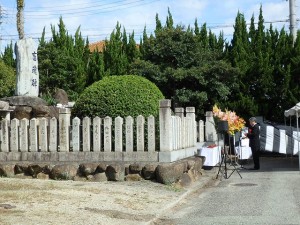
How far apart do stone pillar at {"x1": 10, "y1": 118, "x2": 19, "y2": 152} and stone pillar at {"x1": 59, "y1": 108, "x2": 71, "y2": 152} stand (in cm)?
133

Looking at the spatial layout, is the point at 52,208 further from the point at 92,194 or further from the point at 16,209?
the point at 92,194

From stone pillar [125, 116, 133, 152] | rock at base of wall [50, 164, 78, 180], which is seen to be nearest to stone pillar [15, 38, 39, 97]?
rock at base of wall [50, 164, 78, 180]

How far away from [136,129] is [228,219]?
4096mm

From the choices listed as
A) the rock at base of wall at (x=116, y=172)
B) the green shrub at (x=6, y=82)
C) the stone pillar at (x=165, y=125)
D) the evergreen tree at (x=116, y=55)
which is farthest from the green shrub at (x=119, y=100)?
the green shrub at (x=6, y=82)

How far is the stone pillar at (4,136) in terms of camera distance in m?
13.0

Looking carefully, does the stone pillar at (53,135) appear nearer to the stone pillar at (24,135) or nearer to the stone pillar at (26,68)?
the stone pillar at (24,135)

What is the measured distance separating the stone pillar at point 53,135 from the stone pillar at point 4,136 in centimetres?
135

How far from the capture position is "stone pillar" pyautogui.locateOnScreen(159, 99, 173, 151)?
11703mm

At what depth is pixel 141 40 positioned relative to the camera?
92.0 ft

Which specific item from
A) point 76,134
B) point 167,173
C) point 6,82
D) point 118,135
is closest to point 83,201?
point 167,173

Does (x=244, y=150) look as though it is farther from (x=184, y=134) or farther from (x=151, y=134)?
(x=151, y=134)

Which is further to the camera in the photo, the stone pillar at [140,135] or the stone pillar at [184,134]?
the stone pillar at [184,134]

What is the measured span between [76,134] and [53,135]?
0.67 meters

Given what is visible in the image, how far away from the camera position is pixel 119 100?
40.7 feet
